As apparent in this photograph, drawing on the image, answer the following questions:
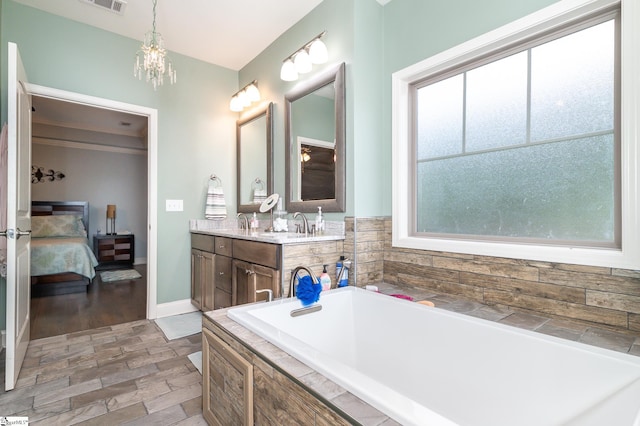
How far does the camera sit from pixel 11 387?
1.82 meters

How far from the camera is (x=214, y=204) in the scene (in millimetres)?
3363

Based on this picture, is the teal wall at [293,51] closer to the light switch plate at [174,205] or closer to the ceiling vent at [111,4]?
the light switch plate at [174,205]

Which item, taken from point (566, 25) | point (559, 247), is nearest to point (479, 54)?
point (566, 25)

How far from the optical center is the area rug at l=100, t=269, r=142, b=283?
16.1ft

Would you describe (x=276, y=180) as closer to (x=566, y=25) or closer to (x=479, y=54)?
(x=479, y=54)

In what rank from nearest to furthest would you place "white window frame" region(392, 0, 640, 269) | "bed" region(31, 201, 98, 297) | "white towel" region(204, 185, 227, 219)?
"white window frame" region(392, 0, 640, 269)
"white towel" region(204, 185, 227, 219)
"bed" region(31, 201, 98, 297)

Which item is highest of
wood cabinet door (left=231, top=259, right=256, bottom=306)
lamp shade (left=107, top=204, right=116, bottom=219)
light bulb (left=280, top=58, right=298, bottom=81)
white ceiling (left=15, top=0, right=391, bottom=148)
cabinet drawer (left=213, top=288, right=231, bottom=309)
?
white ceiling (left=15, top=0, right=391, bottom=148)

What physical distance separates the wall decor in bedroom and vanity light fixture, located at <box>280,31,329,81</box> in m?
5.45

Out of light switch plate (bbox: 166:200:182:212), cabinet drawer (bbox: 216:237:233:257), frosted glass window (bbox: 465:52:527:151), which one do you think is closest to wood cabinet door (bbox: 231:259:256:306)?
cabinet drawer (bbox: 216:237:233:257)

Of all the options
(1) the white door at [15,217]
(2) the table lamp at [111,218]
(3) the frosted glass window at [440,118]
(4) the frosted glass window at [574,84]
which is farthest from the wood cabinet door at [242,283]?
(2) the table lamp at [111,218]

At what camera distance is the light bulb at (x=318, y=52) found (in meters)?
2.42

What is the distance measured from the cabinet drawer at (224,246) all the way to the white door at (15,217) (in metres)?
1.25

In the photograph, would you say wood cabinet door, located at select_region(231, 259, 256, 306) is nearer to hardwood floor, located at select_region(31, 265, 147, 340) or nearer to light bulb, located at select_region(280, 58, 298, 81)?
hardwood floor, located at select_region(31, 265, 147, 340)

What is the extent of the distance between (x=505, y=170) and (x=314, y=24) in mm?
1868
